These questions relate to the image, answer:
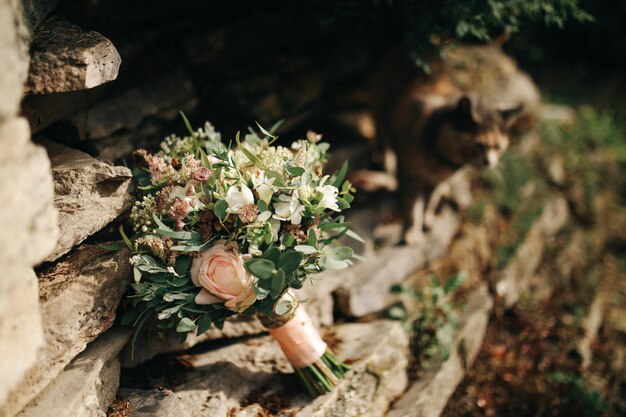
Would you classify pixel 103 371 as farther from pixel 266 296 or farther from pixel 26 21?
pixel 26 21

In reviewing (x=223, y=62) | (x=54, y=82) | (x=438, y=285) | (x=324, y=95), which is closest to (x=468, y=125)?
(x=438, y=285)

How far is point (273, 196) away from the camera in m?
2.38

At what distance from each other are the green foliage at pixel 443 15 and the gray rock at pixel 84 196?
6.22 feet

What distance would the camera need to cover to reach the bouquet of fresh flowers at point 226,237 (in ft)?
7.43

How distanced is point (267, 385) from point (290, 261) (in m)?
0.92

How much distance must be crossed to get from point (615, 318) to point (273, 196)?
3.61 metres

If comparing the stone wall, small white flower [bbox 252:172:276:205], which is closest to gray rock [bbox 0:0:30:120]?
the stone wall

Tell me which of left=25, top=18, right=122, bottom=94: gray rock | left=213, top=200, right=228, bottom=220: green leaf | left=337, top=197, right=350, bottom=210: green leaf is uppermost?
left=25, top=18, right=122, bottom=94: gray rock

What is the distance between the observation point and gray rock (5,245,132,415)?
206cm

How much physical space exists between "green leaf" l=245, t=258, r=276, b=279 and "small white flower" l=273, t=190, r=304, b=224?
22 centimetres

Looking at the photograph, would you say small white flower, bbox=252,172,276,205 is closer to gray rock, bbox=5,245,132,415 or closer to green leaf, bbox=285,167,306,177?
green leaf, bbox=285,167,306,177

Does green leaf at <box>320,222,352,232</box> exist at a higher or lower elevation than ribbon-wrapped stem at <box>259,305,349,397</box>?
higher

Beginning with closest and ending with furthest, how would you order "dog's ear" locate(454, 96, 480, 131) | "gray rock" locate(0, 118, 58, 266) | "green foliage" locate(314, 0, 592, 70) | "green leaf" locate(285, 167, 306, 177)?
"gray rock" locate(0, 118, 58, 266) → "green leaf" locate(285, 167, 306, 177) → "dog's ear" locate(454, 96, 480, 131) → "green foliage" locate(314, 0, 592, 70)

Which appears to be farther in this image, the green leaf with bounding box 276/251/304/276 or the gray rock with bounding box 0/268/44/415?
the green leaf with bounding box 276/251/304/276
